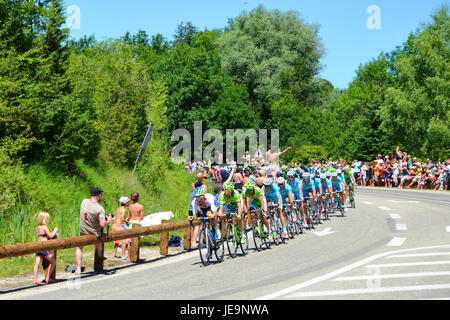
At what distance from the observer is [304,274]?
A: 10.8 m

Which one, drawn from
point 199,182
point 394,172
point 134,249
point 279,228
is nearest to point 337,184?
point 279,228

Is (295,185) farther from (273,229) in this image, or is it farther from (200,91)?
(200,91)

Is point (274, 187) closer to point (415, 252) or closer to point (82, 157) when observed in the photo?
point (415, 252)

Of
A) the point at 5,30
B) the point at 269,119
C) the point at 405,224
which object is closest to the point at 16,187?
the point at 5,30

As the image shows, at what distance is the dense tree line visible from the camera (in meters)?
20.3

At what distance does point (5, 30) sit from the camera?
2003 cm

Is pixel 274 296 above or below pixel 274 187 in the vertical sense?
below

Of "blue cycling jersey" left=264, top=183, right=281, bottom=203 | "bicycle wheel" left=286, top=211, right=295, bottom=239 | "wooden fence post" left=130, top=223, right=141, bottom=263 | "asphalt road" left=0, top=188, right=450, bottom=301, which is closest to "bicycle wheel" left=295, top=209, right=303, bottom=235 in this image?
"asphalt road" left=0, top=188, right=450, bottom=301

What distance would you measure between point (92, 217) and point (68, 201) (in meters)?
7.58

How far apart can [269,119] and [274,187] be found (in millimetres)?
56524

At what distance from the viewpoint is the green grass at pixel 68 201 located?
13703 mm

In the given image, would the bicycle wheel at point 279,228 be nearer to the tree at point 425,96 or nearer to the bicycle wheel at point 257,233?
the bicycle wheel at point 257,233

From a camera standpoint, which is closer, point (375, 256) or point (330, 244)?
point (375, 256)

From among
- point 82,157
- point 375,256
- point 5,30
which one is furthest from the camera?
point 82,157
